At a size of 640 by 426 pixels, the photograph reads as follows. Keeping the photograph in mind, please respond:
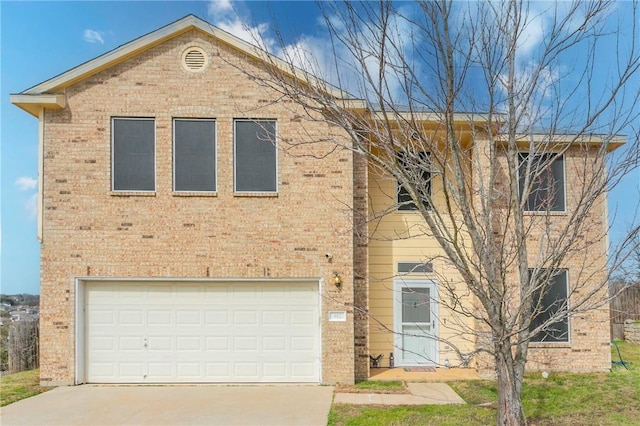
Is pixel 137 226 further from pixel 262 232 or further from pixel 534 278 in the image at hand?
pixel 534 278

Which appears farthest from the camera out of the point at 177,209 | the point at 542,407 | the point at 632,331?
the point at 632,331

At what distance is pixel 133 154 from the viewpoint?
952cm

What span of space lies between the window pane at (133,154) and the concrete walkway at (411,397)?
5.64 metres

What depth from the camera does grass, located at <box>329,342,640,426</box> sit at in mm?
6844

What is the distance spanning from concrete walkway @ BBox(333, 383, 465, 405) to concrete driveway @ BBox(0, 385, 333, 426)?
387mm

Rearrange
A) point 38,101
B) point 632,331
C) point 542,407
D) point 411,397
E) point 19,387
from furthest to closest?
Answer: point 632,331, point 38,101, point 19,387, point 411,397, point 542,407

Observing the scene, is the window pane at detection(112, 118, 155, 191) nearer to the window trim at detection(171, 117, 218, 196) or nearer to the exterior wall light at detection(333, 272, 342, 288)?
the window trim at detection(171, 117, 218, 196)

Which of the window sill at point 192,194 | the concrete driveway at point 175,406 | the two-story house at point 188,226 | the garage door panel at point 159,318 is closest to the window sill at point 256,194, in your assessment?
the two-story house at point 188,226

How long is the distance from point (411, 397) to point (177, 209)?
5788 millimetres

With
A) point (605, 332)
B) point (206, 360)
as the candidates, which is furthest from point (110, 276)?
point (605, 332)

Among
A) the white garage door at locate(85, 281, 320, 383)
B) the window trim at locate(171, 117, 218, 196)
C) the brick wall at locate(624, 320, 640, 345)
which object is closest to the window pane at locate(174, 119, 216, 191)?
the window trim at locate(171, 117, 218, 196)

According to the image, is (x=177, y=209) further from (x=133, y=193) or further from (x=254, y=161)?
(x=254, y=161)

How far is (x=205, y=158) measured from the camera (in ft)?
31.4

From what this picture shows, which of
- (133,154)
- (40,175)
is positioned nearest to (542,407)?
(133,154)
